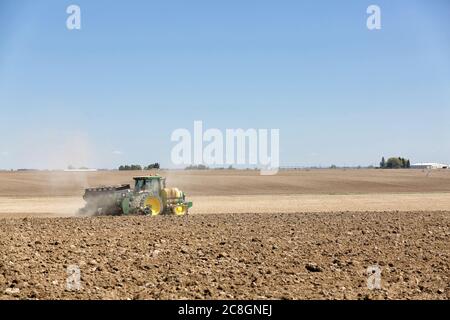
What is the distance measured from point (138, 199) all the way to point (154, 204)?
2.94 ft

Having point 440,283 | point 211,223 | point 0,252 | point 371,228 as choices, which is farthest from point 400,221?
point 0,252

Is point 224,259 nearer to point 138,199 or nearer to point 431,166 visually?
point 138,199

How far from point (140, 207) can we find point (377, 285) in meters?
14.0

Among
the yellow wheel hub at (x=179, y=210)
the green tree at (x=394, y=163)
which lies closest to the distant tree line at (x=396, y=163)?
the green tree at (x=394, y=163)

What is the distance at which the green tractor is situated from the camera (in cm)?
2241

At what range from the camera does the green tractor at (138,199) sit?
22.4 meters

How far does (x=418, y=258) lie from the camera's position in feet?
40.8

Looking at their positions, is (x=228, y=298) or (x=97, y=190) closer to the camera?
(x=228, y=298)

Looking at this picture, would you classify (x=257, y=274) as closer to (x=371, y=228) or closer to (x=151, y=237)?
(x=151, y=237)

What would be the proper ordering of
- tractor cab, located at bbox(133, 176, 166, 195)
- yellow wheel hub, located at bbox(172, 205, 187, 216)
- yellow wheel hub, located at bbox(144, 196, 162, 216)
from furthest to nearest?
yellow wheel hub, located at bbox(172, 205, 187, 216) < tractor cab, located at bbox(133, 176, 166, 195) < yellow wheel hub, located at bbox(144, 196, 162, 216)

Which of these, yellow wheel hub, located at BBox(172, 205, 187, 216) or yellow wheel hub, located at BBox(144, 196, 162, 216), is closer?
yellow wheel hub, located at BBox(144, 196, 162, 216)

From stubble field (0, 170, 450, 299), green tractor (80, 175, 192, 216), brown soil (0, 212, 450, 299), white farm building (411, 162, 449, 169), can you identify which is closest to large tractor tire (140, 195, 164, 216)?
green tractor (80, 175, 192, 216)

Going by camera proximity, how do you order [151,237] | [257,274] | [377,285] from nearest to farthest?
[377,285]
[257,274]
[151,237]

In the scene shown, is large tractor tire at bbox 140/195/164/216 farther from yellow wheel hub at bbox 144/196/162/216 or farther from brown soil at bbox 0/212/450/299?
brown soil at bbox 0/212/450/299
